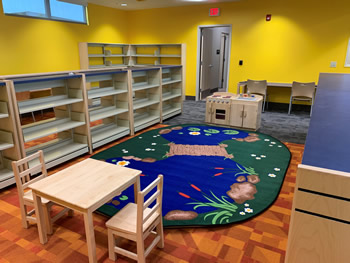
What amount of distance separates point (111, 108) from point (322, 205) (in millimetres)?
4005

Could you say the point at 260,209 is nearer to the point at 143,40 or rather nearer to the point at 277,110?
the point at 277,110

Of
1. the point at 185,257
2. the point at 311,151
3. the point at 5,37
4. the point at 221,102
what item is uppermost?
the point at 5,37

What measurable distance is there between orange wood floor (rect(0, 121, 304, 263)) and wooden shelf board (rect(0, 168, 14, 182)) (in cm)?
50

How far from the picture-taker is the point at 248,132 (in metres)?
4.94

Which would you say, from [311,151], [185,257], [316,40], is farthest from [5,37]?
[316,40]

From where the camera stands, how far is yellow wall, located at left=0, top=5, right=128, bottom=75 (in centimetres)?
576

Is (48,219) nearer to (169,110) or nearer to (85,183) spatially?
(85,183)

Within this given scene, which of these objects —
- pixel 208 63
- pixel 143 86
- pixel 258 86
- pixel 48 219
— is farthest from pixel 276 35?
pixel 48 219

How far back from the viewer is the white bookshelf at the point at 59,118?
318 cm

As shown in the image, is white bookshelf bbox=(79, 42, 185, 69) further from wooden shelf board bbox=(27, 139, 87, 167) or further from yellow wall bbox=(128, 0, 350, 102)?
wooden shelf board bbox=(27, 139, 87, 167)

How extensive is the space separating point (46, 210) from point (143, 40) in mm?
7489

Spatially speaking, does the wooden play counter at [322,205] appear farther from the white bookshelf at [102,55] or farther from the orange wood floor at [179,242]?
the white bookshelf at [102,55]

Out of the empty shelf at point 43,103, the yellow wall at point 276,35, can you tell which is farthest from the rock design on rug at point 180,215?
the yellow wall at point 276,35

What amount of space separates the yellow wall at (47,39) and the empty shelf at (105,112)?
297 centimetres
